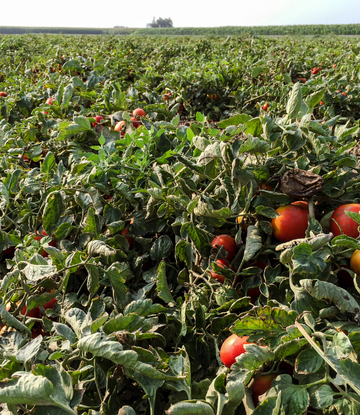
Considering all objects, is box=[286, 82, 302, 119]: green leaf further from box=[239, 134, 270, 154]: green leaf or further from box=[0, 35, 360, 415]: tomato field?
box=[239, 134, 270, 154]: green leaf

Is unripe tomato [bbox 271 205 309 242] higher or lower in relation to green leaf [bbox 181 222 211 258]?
higher

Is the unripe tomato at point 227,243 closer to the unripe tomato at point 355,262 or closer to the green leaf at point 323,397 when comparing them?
the unripe tomato at point 355,262

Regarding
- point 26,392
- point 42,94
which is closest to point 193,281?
point 26,392

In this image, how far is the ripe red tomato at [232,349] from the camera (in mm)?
769

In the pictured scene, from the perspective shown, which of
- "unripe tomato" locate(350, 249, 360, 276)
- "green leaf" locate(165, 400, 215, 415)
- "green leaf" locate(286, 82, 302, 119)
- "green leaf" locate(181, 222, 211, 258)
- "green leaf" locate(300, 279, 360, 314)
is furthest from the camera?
"green leaf" locate(286, 82, 302, 119)

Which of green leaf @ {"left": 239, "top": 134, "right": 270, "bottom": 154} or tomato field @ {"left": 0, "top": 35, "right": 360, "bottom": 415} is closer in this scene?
tomato field @ {"left": 0, "top": 35, "right": 360, "bottom": 415}

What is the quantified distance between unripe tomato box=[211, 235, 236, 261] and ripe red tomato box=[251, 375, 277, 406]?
379 mm

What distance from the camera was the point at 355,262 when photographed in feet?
2.62

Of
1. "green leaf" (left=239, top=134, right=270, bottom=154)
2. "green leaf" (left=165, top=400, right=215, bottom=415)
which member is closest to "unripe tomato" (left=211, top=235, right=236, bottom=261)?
"green leaf" (left=239, top=134, right=270, bottom=154)

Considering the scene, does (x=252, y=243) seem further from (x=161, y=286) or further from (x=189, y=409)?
(x=189, y=409)

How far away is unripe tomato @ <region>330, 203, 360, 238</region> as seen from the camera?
87cm

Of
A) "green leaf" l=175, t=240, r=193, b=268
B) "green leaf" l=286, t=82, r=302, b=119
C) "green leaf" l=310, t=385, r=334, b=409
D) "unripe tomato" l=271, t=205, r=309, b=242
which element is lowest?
"green leaf" l=310, t=385, r=334, b=409

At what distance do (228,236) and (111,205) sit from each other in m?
0.49

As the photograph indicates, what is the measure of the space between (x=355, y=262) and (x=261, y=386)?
1.20ft
